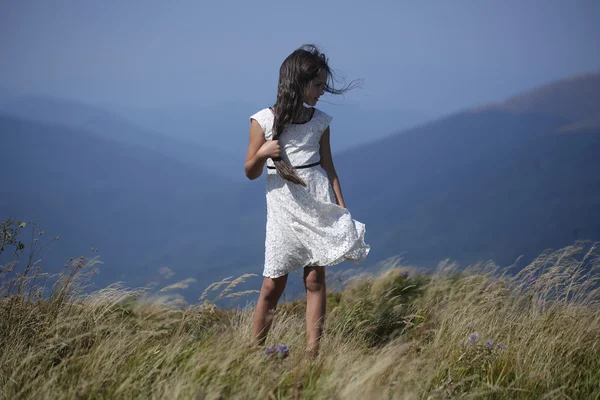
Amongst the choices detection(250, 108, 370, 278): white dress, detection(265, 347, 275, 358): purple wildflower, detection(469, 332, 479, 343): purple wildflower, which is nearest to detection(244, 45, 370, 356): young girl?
detection(250, 108, 370, 278): white dress

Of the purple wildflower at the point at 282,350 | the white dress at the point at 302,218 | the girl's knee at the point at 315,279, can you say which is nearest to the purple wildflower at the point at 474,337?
the white dress at the point at 302,218

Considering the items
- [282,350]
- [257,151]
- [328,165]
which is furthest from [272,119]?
[282,350]

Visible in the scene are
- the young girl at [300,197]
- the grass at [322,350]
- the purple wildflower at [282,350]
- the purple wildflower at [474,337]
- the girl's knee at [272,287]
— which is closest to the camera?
the grass at [322,350]

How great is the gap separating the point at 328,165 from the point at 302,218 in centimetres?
36

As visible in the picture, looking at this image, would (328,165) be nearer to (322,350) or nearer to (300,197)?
(300,197)

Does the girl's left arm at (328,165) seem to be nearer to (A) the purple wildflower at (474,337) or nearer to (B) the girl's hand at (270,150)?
(B) the girl's hand at (270,150)

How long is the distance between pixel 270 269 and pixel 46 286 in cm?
131

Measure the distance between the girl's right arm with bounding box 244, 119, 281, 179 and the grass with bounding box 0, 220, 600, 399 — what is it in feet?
2.70

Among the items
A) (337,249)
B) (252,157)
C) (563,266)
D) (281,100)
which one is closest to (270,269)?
(337,249)

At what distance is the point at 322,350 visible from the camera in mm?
3445

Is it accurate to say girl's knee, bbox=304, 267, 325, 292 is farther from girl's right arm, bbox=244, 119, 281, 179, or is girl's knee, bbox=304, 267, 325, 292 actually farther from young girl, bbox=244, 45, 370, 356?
girl's right arm, bbox=244, 119, 281, 179

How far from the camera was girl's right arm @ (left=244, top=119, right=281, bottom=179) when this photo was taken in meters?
3.22

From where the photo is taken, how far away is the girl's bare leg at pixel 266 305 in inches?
135

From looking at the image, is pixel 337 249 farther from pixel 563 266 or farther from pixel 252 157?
pixel 563 266
